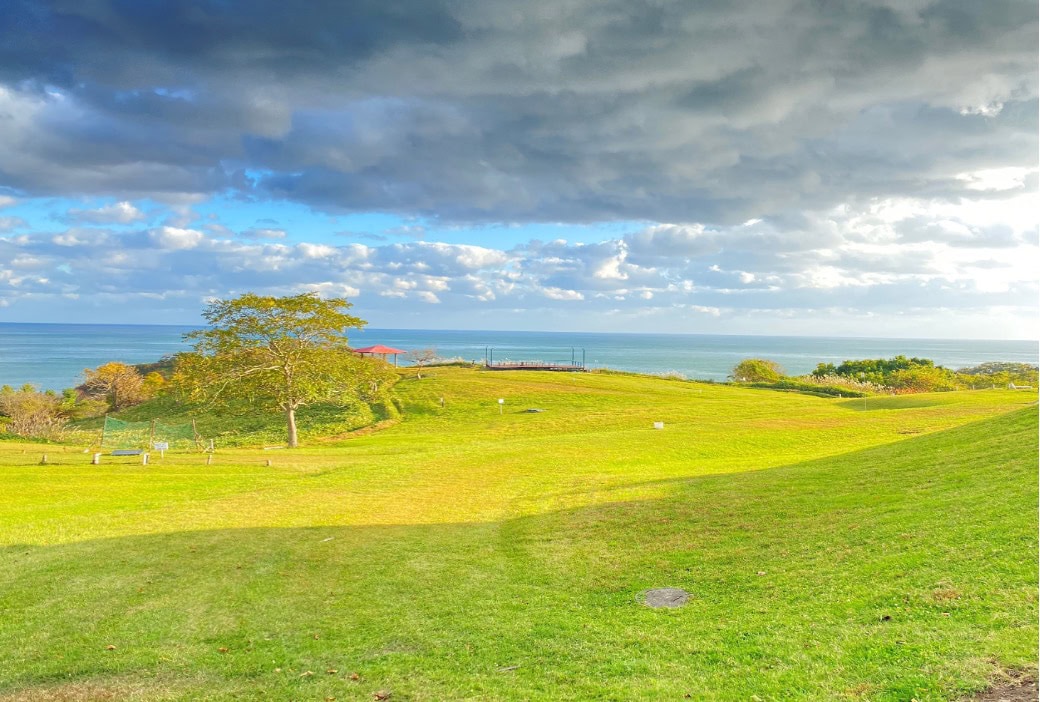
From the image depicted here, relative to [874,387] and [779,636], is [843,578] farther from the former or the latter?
[874,387]

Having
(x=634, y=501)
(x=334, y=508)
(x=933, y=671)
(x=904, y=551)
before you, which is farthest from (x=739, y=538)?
(x=334, y=508)

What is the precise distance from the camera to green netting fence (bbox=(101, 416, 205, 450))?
34625 mm

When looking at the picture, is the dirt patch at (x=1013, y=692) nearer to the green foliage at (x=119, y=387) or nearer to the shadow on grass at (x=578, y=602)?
the shadow on grass at (x=578, y=602)

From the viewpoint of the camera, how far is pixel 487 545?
16.5 metres

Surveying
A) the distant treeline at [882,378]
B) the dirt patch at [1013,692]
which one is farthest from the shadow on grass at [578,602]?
the distant treeline at [882,378]

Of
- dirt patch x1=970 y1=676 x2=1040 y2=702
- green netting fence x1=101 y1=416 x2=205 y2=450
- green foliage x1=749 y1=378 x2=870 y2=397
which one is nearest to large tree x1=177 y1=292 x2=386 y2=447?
green netting fence x1=101 y1=416 x2=205 y2=450

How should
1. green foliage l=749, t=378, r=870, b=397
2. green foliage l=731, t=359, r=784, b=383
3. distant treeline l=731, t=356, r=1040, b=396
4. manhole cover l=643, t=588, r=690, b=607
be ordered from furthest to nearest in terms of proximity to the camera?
green foliage l=731, t=359, r=784, b=383 < distant treeline l=731, t=356, r=1040, b=396 < green foliage l=749, t=378, r=870, b=397 < manhole cover l=643, t=588, r=690, b=607

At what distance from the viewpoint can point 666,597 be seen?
38.2 feet

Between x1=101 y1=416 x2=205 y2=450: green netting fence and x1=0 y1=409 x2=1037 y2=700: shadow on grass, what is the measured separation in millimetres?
20123

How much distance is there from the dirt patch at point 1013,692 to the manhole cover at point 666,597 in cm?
527

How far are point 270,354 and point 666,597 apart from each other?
41.6m

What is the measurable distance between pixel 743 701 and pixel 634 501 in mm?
13414

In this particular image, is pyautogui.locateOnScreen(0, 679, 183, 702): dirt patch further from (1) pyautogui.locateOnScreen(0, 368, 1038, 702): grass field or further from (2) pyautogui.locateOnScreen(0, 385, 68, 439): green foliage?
(2) pyautogui.locateOnScreen(0, 385, 68, 439): green foliage

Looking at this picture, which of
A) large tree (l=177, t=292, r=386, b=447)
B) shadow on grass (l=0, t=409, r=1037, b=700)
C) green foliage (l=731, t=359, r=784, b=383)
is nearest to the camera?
shadow on grass (l=0, t=409, r=1037, b=700)
